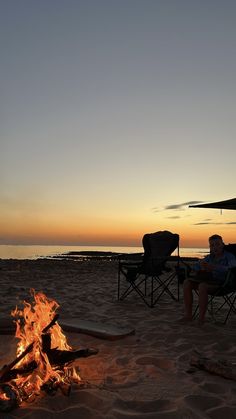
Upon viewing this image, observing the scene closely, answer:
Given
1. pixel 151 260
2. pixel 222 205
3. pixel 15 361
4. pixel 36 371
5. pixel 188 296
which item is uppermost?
pixel 222 205

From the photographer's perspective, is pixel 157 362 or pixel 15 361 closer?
pixel 15 361

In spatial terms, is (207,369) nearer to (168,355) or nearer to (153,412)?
(168,355)

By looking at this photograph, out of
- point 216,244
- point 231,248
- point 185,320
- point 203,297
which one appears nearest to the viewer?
point 203,297

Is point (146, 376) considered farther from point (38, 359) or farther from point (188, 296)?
point (188, 296)

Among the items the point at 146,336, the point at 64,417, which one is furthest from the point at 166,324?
the point at 64,417

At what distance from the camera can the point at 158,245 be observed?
22.1 feet

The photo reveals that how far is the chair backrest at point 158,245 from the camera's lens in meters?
6.63

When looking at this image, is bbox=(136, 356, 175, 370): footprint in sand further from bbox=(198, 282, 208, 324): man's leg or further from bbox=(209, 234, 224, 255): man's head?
bbox=(209, 234, 224, 255): man's head

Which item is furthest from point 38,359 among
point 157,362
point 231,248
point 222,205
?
point 222,205

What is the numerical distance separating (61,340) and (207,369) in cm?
118

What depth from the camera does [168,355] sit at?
3336 millimetres

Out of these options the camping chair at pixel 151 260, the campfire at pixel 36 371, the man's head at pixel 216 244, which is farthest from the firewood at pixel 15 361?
the camping chair at pixel 151 260

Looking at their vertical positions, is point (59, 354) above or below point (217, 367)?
above

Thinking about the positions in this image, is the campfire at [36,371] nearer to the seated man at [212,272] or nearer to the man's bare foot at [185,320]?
the man's bare foot at [185,320]
